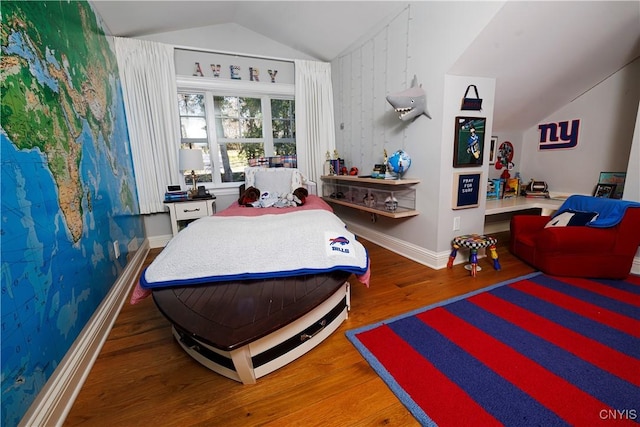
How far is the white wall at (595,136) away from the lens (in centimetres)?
262

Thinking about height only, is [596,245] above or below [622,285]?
above

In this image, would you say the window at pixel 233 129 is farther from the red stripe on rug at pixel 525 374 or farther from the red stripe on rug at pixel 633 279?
the red stripe on rug at pixel 633 279

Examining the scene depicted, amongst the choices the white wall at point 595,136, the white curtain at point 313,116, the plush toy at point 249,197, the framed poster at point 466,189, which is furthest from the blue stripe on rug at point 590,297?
the white curtain at point 313,116

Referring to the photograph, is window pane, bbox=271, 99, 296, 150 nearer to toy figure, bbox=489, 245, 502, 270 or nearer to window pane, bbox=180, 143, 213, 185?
window pane, bbox=180, 143, 213, 185

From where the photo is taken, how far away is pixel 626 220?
2084mm

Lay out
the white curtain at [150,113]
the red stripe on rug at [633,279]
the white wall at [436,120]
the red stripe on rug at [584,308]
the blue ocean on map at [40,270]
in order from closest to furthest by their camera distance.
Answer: the blue ocean on map at [40,270], the red stripe on rug at [584,308], the red stripe on rug at [633,279], the white wall at [436,120], the white curtain at [150,113]

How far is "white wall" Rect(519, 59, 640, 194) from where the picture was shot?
8.61 ft

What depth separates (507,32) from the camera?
6.51ft

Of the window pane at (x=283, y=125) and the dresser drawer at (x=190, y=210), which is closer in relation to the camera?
the dresser drawer at (x=190, y=210)

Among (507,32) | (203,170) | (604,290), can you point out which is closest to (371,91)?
(507,32)

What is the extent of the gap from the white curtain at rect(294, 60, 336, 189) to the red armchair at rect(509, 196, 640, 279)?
2819mm

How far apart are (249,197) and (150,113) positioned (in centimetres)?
162

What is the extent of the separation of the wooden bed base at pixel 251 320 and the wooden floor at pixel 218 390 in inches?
3.1

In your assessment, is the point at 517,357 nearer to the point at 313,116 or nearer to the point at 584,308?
the point at 584,308
